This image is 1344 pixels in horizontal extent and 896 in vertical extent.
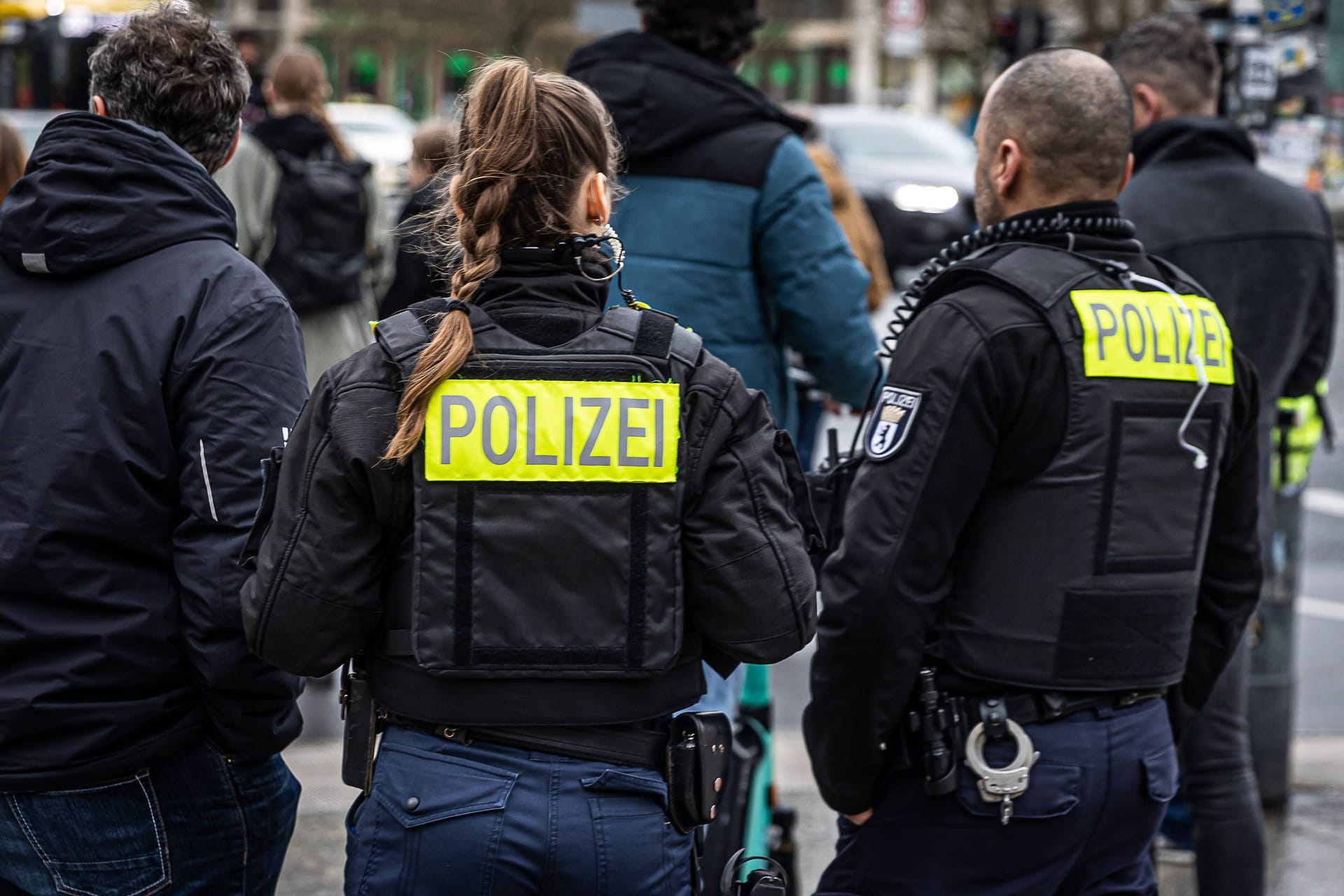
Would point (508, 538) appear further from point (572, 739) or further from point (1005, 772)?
point (1005, 772)

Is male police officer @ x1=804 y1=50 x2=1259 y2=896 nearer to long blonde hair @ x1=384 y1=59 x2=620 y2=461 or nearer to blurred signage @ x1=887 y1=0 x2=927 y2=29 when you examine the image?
long blonde hair @ x1=384 y1=59 x2=620 y2=461

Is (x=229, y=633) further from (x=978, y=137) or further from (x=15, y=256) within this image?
(x=978, y=137)

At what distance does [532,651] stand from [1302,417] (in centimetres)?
306

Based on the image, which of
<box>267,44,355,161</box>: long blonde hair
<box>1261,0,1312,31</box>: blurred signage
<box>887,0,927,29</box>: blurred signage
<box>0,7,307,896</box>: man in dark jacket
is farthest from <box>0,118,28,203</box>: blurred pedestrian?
<box>887,0,927,29</box>: blurred signage

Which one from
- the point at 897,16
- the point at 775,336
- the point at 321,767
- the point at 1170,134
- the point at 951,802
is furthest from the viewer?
the point at 897,16

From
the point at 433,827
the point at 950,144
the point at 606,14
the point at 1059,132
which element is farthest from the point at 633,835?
the point at 950,144

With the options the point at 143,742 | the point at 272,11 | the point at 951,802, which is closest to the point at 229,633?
the point at 143,742

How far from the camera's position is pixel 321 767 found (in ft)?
17.2

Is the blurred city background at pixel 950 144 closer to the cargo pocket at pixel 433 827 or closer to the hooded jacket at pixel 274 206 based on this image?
the hooded jacket at pixel 274 206

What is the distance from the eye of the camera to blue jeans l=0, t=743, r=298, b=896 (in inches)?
99.0

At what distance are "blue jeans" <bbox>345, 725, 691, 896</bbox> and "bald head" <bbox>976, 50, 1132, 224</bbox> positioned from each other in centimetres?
129

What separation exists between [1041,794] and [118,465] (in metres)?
1.55

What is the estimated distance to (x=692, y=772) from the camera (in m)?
2.30

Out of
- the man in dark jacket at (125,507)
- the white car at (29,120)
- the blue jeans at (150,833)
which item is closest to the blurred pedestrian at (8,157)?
the man in dark jacket at (125,507)
